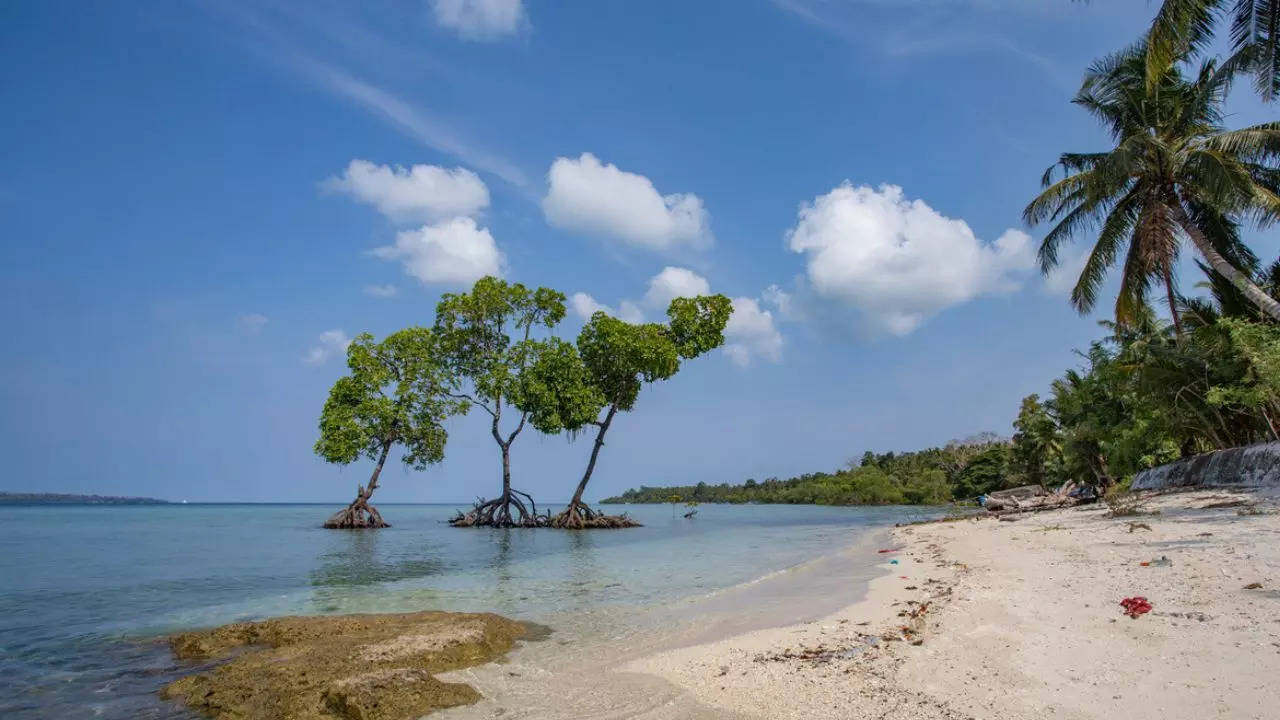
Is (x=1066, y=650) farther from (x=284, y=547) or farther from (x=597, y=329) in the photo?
(x=597, y=329)

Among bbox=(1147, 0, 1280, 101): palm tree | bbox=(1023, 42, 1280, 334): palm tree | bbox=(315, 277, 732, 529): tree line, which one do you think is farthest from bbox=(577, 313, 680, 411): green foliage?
bbox=(1147, 0, 1280, 101): palm tree

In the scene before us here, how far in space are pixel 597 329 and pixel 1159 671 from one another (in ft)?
102

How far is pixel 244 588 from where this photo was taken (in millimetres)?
12234

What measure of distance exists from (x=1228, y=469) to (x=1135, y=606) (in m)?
15.3

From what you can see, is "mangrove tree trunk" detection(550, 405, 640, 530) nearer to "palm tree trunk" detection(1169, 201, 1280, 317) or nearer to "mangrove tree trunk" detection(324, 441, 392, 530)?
"mangrove tree trunk" detection(324, 441, 392, 530)

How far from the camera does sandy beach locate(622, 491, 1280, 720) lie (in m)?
3.79

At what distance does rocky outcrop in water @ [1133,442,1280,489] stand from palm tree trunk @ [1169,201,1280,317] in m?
3.18

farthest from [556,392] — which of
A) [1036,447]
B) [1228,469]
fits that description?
Result: [1036,447]

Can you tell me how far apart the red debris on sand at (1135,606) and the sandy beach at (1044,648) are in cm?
7

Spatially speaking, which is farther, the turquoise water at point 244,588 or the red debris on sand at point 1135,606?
the turquoise water at point 244,588

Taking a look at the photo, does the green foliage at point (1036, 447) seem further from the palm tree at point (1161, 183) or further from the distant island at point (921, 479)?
the palm tree at point (1161, 183)

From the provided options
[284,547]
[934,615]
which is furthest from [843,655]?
[284,547]

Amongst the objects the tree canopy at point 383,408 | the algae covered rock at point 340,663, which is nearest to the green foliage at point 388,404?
the tree canopy at point 383,408

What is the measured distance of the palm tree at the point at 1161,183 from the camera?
15281 millimetres
